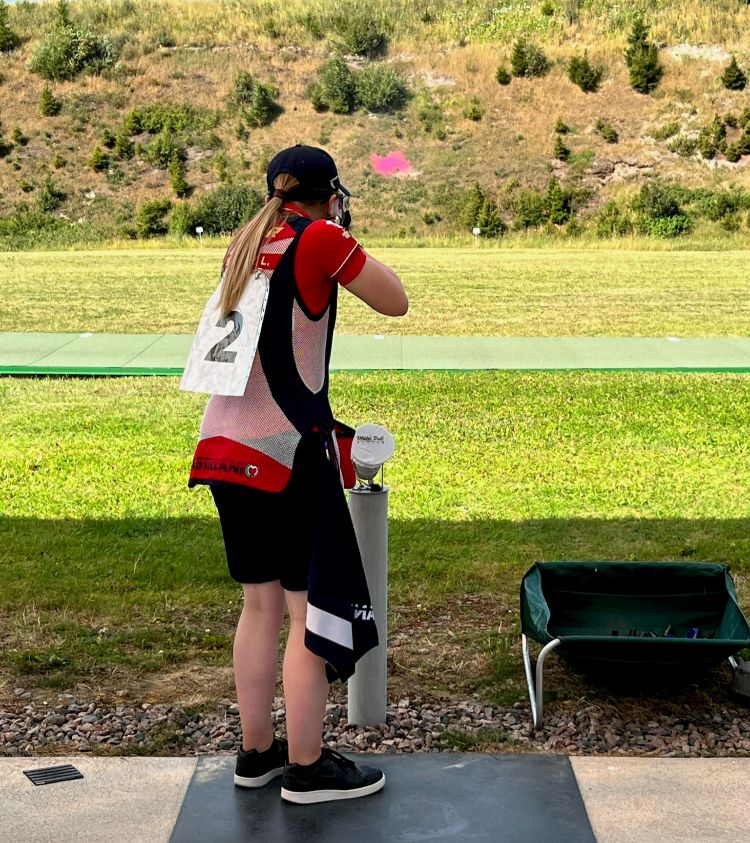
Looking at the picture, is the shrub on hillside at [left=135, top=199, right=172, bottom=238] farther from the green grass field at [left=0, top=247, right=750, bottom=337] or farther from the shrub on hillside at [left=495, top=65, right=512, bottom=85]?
the green grass field at [left=0, top=247, right=750, bottom=337]

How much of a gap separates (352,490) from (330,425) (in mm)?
470

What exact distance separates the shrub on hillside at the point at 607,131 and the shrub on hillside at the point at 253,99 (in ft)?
53.6

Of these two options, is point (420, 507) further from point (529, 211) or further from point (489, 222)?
point (529, 211)

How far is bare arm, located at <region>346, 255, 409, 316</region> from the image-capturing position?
8.84 ft

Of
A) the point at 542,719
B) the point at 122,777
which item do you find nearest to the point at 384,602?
the point at 542,719

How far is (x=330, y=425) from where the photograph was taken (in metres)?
2.82

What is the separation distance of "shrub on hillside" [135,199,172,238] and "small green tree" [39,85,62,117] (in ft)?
39.9

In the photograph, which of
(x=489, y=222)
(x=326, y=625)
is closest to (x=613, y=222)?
(x=489, y=222)

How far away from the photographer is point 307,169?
8.98ft

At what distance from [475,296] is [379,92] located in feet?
141

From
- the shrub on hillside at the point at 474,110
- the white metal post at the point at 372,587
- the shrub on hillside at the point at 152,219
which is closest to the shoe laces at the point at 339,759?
the white metal post at the point at 372,587

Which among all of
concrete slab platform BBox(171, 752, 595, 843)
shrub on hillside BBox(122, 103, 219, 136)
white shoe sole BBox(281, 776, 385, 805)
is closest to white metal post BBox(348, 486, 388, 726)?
concrete slab platform BBox(171, 752, 595, 843)

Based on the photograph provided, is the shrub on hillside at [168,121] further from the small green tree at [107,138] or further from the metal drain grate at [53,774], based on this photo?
the metal drain grate at [53,774]

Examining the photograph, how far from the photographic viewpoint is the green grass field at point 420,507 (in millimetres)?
4266
